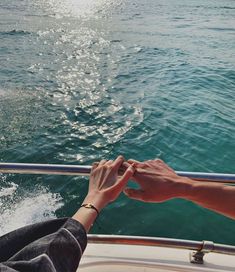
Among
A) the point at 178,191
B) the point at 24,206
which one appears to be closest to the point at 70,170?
the point at 178,191

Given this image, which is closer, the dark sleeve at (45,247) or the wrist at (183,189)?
the dark sleeve at (45,247)

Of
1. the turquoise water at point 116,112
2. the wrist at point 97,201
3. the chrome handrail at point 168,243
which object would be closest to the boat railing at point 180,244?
the chrome handrail at point 168,243

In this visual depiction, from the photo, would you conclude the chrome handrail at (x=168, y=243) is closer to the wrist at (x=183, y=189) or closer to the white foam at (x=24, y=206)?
the wrist at (x=183, y=189)

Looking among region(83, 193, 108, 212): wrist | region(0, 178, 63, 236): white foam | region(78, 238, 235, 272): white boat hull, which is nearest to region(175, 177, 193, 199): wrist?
region(83, 193, 108, 212): wrist

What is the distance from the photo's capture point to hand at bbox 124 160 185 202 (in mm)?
1980

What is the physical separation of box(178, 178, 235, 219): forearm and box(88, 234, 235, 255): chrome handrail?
53 centimetres

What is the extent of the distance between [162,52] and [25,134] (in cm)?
1143

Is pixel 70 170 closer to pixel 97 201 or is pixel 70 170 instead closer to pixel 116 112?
pixel 97 201

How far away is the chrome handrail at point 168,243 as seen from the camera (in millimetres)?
2461

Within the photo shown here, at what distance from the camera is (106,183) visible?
1.86 m

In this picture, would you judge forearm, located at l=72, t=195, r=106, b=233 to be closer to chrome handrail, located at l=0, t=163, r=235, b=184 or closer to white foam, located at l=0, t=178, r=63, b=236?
chrome handrail, located at l=0, t=163, r=235, b=184

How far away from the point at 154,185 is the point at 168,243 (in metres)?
0.82

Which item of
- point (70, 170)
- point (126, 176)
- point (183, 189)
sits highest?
point (126, 176)

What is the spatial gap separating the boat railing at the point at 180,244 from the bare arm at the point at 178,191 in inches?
20.2
